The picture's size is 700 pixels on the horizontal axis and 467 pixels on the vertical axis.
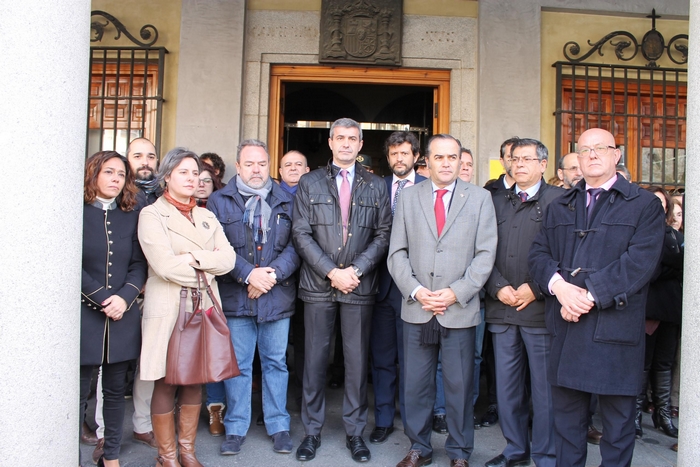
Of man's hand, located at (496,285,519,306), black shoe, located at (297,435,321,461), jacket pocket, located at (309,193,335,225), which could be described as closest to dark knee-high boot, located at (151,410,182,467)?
black shoe, located at (297,435,321,461)

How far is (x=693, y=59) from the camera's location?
3.05 meters

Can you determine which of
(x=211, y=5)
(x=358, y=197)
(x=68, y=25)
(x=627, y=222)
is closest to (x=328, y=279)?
(x=358, y=197)

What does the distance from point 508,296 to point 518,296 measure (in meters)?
0.06

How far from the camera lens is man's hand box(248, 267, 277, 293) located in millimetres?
3873

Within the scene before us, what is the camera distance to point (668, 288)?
173 inches

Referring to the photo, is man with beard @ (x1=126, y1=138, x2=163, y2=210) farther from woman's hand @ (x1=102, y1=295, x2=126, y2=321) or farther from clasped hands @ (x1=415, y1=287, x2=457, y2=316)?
clasped hands @ (x1=415, y1=287, x2=457, y2=316)

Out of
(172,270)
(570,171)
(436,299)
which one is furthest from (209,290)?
(570,171)

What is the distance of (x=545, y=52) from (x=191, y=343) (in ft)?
16.6

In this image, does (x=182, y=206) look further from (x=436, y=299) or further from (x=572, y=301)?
(x=572, y=301)

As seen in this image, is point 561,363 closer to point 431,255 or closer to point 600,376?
point 600,376

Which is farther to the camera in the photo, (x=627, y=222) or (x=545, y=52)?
(x=545, y=52)

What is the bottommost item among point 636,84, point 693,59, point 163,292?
point 163,292

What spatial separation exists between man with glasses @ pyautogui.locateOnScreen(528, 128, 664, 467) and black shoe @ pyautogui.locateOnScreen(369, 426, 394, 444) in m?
1.26

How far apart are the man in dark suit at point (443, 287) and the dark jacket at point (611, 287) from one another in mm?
550
